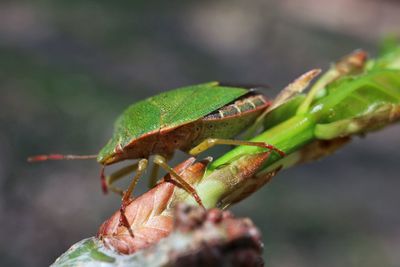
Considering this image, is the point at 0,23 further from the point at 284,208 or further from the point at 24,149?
the point at 284,208

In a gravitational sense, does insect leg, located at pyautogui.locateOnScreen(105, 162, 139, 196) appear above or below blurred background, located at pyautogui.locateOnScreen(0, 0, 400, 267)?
above

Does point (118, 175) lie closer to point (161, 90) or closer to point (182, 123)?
point (182, 123)

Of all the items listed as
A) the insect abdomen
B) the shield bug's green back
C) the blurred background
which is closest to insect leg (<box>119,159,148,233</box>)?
the shield bug's green back

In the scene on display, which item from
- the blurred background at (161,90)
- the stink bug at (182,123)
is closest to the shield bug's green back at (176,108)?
the stink bug at (182,123)

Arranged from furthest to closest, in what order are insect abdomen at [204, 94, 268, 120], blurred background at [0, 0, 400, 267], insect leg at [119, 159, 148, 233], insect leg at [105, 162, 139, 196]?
blurred background at [0, 0, 400, 267] → insect leg at [105, 162, 139, 196] → insect abdomen at [204, 94, 268, 120] → insect leg at [119, 159, 148, 233]

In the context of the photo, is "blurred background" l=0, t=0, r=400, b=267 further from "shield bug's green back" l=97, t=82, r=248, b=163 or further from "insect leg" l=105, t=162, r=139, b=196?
"insect leg" l=105, t=162, r=139, b=196

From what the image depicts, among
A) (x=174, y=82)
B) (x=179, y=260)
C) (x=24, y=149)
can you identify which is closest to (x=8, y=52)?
(x=174, y=82)
